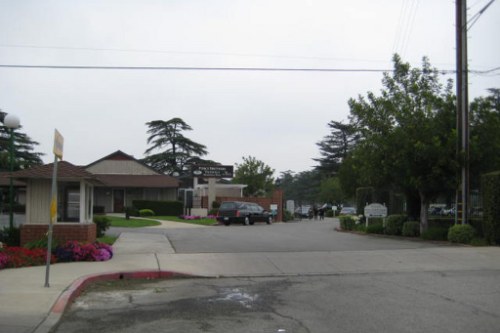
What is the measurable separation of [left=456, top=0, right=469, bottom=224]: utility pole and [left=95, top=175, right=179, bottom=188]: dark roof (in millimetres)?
33271

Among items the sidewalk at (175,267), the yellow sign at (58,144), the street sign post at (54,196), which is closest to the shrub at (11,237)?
the sidewalk at (175,267)

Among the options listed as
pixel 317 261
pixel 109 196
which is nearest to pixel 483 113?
pixel 317 261

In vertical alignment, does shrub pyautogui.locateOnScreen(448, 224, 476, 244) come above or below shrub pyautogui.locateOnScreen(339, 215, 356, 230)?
above

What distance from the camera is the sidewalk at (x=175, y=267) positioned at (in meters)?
8.55

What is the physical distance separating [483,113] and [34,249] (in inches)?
659

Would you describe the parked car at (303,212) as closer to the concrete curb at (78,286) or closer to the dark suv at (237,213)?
the dark suv at (237,213)

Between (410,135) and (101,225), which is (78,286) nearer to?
(101,225)

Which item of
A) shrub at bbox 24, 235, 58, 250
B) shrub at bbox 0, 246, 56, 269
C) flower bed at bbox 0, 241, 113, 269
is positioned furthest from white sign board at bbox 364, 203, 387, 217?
shrub at bbox 0, 246, 56, 269

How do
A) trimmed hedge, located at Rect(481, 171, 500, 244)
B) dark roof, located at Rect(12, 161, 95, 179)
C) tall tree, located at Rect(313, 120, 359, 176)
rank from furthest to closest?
1. tall tree, located at Rect(313, 120, 359, 176)
2. trimmed hedge, located at Rect(481, 171, 500, 244)
3. dark roof, located at Rect(12, 161, 95, 179)

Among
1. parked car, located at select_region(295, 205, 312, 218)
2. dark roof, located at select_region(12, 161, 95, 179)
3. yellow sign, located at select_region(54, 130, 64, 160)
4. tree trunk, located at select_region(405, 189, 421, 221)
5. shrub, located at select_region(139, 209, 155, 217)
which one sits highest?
yellow sign, located at select_region(54, 130, 64, 160)

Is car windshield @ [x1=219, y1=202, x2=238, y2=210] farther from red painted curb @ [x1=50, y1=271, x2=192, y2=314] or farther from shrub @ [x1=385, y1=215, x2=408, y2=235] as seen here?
red painted curb @ [x1=50, y1=271, x2=192, y2=314]

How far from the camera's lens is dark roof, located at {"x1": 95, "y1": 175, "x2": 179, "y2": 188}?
1946 inches

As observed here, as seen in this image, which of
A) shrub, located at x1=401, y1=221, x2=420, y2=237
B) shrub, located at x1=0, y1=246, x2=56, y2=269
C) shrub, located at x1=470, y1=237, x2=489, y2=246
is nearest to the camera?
shrub, located at x1=0, y1=246, x2=56, y2=269

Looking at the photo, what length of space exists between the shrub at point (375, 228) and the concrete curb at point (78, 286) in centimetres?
1528
